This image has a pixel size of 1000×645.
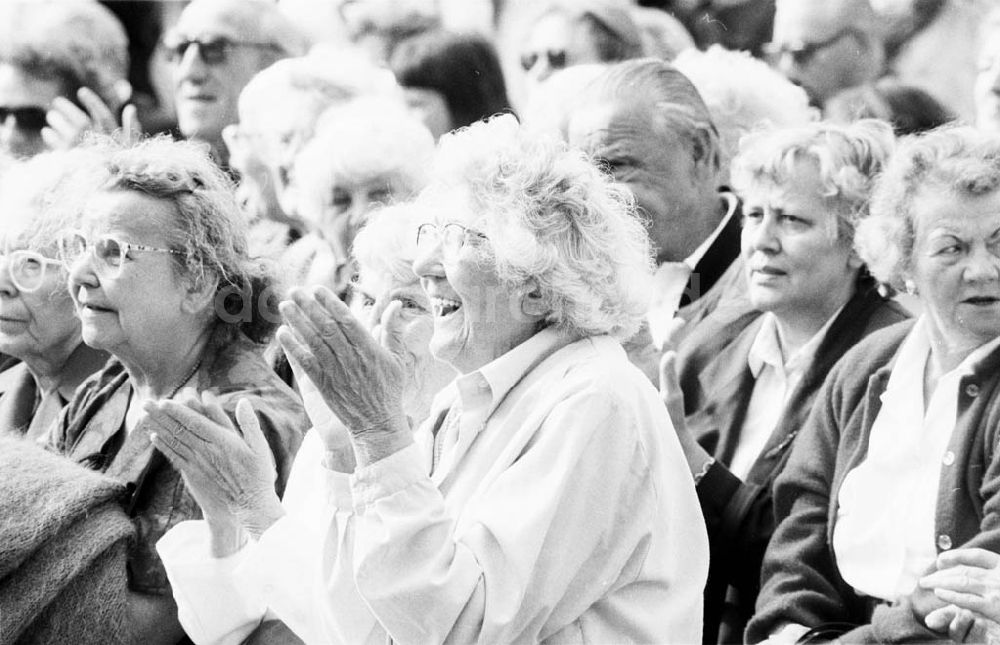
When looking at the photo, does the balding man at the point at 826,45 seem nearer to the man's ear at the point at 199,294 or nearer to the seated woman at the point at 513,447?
the seated woman at the point at 513,447

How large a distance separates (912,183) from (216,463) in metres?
1.61

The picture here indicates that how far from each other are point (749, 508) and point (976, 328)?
2.22 ft

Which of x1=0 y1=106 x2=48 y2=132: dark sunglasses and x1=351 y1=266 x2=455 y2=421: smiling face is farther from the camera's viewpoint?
x1=0 y1=106 x2=48 y2=132: dark sunglasses

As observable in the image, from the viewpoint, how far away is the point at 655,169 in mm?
4039

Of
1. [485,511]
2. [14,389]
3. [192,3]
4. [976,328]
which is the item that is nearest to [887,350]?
[976,328]

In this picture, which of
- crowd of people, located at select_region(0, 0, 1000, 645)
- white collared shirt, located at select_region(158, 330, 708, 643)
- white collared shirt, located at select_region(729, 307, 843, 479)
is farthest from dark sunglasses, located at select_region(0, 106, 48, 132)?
white collared shirt, located at select_region(158, 330, 708, 643)

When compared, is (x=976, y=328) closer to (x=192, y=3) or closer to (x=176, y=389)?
(x=176, y=389)

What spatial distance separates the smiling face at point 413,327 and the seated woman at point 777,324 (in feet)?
1.90

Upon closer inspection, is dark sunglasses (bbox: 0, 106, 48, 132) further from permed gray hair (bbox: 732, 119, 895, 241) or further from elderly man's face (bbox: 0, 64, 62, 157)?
permed gray hair (bbox: 732, 119, 895, 241)

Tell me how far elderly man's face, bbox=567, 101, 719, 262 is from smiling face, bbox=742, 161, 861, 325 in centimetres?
42

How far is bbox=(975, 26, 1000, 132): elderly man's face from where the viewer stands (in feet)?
12.0

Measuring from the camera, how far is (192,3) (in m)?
5.20

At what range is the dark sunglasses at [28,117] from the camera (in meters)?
5.39

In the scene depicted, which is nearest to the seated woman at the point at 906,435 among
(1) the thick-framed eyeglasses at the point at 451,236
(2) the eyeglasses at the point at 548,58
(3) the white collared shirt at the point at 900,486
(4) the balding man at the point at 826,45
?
(3) the white collared shirt at the point at 900,486
